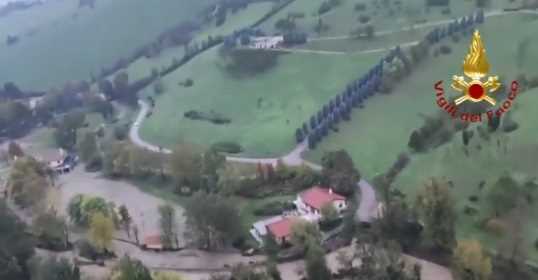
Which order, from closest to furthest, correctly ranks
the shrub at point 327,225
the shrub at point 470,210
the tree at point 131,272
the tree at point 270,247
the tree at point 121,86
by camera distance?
the tree at point 131,272, the shrub at point 470,210, the tree at point 270,247, the shrub at point 327,225, the tree at point 121,86

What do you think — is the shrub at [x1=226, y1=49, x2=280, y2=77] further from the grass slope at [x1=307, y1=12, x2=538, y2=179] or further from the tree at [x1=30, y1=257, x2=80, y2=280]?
the tree at [x1=30, y1=257, x2=80, y2=280]

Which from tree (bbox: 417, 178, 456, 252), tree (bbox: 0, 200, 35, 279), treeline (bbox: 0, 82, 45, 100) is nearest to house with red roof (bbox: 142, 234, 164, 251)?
tree (bbox: 0, 200, 35, 279)

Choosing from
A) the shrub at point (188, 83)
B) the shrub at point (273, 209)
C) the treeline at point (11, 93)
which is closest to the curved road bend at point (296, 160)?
the shrub at point (273, 209)

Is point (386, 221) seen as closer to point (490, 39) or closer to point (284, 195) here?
point (284, 195)

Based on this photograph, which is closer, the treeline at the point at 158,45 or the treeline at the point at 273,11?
the treeline at the point at 273,11

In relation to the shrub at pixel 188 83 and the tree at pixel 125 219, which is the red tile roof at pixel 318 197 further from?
the shrub at pixel 188 83

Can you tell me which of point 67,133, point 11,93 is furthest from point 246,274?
point 11,93
